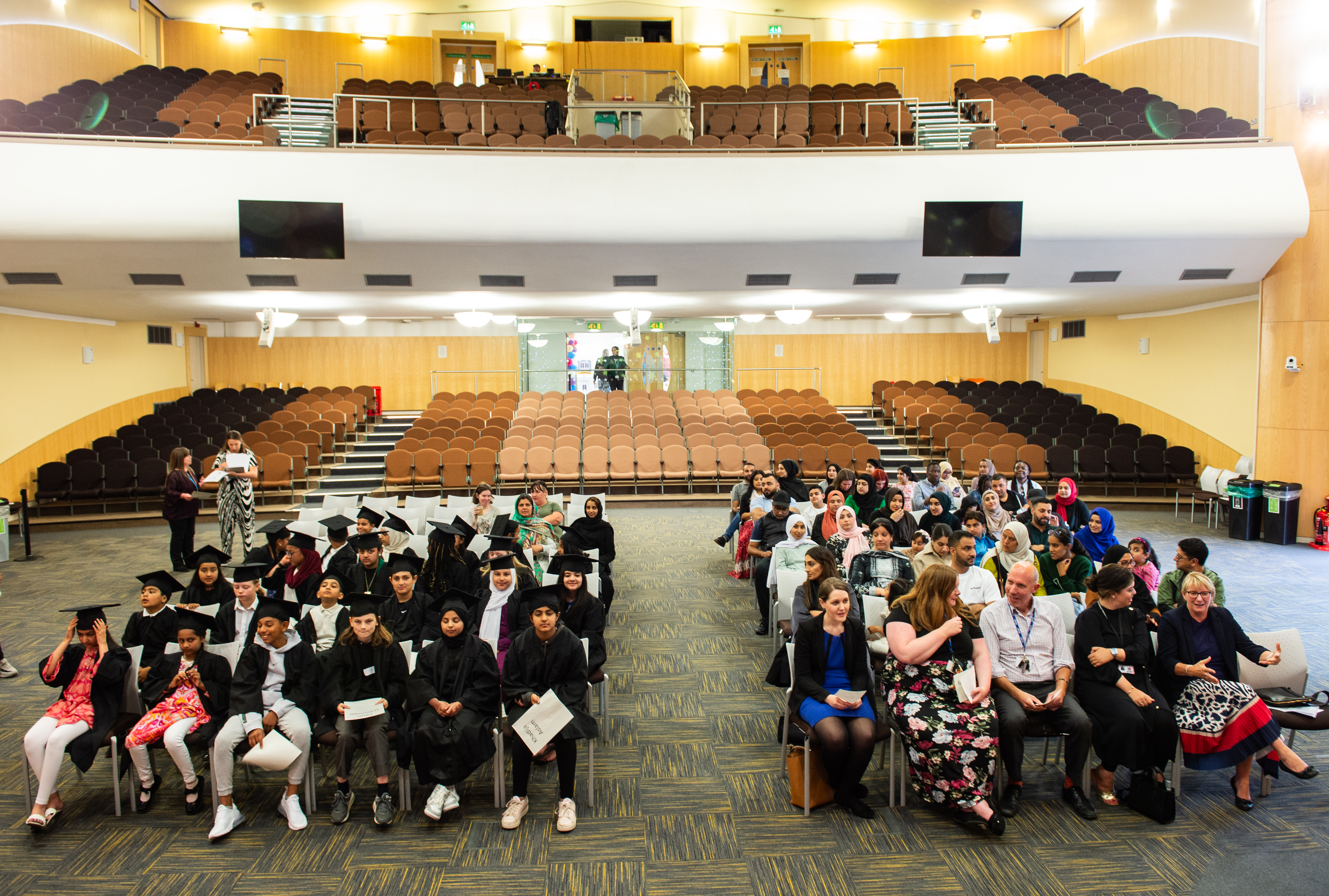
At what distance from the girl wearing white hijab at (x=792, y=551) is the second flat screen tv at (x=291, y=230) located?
6.85 m

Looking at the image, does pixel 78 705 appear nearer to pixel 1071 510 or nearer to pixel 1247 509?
pixel 1071 510

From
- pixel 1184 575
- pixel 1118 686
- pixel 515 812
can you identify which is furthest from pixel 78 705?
pixel 1184 575

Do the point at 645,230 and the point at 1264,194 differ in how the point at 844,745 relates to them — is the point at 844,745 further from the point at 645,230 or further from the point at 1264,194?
the point at 1264,194

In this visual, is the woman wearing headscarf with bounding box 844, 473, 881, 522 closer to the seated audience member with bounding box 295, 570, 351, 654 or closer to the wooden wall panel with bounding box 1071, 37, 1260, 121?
the seated audience member with bounding box 295, 570, 351, 654

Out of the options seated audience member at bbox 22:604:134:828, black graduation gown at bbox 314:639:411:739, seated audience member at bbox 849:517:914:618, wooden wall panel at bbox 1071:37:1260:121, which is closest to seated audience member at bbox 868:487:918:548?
seated audience member at bbox 849:517:914:618

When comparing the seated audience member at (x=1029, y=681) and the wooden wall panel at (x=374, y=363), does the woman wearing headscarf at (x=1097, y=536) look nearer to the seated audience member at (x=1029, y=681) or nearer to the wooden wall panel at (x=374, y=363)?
the seated audience member at (x=1029, y=681)

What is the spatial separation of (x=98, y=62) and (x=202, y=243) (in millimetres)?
9828

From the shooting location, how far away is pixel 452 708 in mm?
3910

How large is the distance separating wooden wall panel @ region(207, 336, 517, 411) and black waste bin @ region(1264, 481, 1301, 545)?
15186 millimetres

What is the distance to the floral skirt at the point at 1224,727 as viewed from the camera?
3828 mm

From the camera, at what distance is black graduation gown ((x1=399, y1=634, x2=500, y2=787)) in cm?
386

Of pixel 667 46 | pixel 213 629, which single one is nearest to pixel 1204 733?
pixel 213 629

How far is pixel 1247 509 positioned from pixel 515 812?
1102 centimetres

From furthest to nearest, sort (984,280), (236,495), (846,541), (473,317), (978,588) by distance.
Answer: (473,317) < (984,280) < (236,495) < (846,541) < (978,588)
